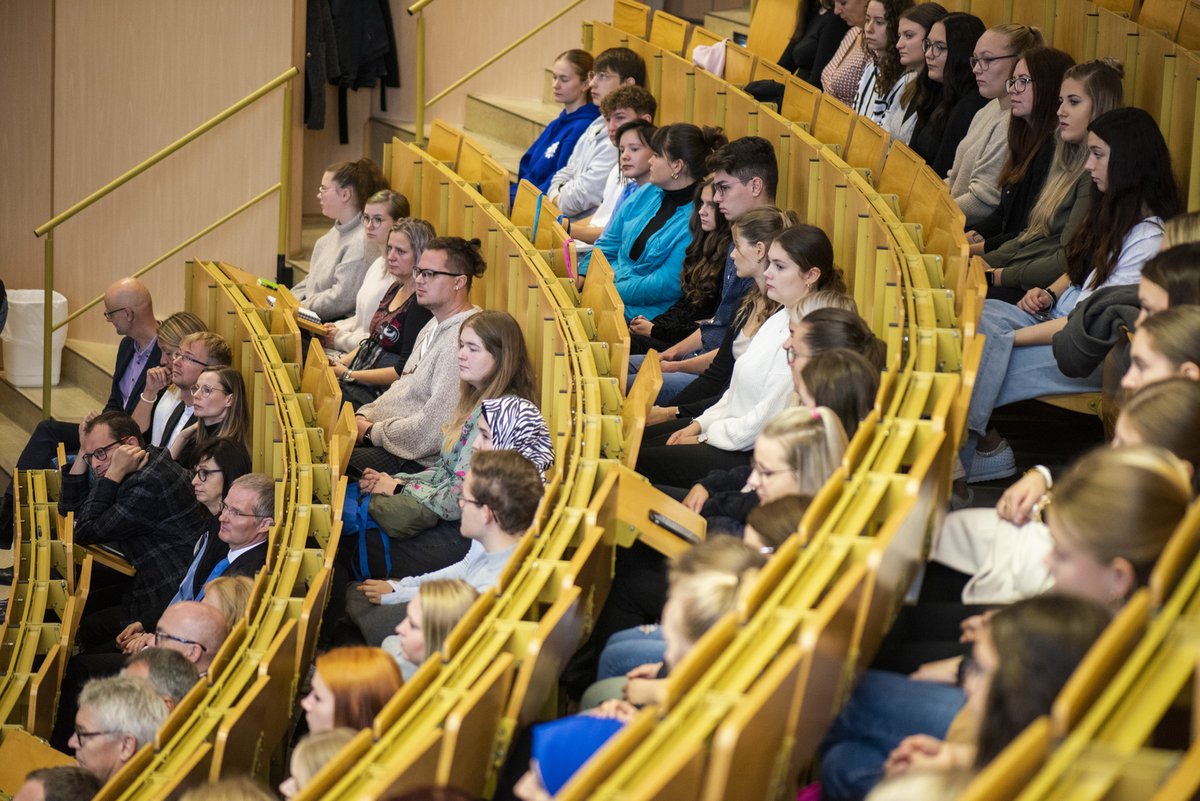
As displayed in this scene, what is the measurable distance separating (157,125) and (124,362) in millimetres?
907

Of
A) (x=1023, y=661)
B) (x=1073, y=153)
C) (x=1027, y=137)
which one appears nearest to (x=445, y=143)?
(x=1027, y=137)

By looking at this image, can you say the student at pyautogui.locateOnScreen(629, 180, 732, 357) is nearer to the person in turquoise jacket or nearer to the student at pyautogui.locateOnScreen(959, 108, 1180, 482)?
the person in turquoise jacket

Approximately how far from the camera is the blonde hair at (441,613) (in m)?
1.51

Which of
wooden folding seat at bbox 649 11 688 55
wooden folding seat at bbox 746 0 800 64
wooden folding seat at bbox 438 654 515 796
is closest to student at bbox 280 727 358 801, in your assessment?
wooden folding seat at bbox 438 654 515 796

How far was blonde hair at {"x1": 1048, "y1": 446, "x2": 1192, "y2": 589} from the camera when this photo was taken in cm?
112

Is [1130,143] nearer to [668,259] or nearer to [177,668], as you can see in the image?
[668,259]

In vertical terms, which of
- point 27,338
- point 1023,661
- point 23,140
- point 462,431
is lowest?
point 27,338

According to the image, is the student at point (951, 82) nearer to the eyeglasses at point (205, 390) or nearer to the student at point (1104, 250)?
the student at point (1104, 250)

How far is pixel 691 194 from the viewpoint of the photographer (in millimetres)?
2699

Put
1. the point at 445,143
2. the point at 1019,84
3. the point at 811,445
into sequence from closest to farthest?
the point at 811,445 → the point at 1019,84 → the point at 445,143

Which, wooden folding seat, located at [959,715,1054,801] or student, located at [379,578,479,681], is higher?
wooden folding seat, located at [959,715,1054,801]

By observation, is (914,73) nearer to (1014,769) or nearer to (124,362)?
(124,362)

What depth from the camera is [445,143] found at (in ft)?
10.8

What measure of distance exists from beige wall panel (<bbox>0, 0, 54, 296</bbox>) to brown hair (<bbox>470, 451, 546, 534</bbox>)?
2519 millimetres
